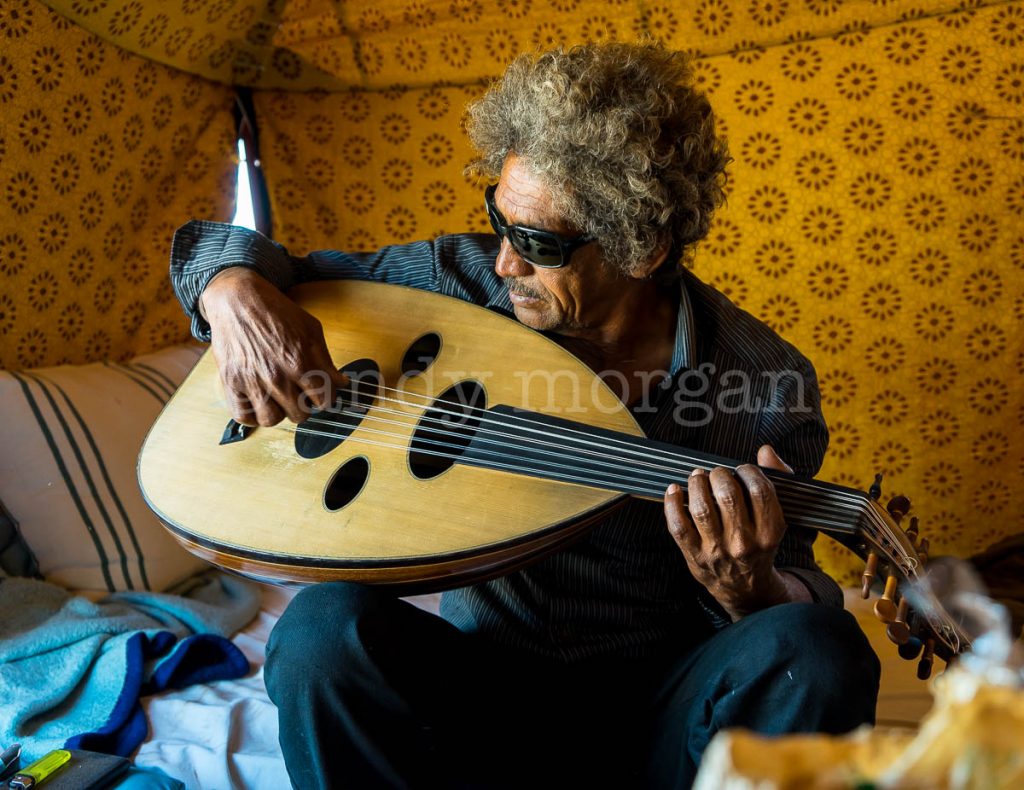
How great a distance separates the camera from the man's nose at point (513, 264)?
4.70 feet

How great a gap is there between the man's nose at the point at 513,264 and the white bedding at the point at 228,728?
2.29 ft

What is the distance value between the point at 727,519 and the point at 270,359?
0.73 m

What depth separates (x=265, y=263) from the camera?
5.11 ft

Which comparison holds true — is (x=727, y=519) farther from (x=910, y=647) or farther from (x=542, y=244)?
(x=542, y=244)

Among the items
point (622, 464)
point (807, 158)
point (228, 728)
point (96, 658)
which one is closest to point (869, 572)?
point (622, 464)

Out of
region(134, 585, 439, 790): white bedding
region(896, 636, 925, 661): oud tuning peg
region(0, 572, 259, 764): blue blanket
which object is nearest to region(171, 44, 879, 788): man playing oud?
region(896, 636, 925, 661): oud tuning peg

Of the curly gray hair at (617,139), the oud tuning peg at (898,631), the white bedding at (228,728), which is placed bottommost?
the white bedding at (228,728)

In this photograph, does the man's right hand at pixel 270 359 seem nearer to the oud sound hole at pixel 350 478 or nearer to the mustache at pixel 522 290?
the oud sound hole at pixel 350 478

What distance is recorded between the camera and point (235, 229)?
1620 millimetres

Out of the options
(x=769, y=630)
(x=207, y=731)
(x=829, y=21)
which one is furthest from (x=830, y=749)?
(x=829, y=21)

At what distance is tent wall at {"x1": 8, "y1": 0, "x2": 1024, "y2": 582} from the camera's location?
2.15 meters

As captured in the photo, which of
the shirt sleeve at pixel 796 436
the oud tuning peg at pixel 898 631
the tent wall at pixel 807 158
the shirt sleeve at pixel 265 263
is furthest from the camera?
the tent wall at pixel 807 158

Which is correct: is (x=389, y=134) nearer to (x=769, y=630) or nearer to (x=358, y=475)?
(x=358, y=475)

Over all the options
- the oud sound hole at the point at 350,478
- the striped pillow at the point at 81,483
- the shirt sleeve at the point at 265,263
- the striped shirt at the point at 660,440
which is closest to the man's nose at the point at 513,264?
the striped shirt at the point at 660,440
